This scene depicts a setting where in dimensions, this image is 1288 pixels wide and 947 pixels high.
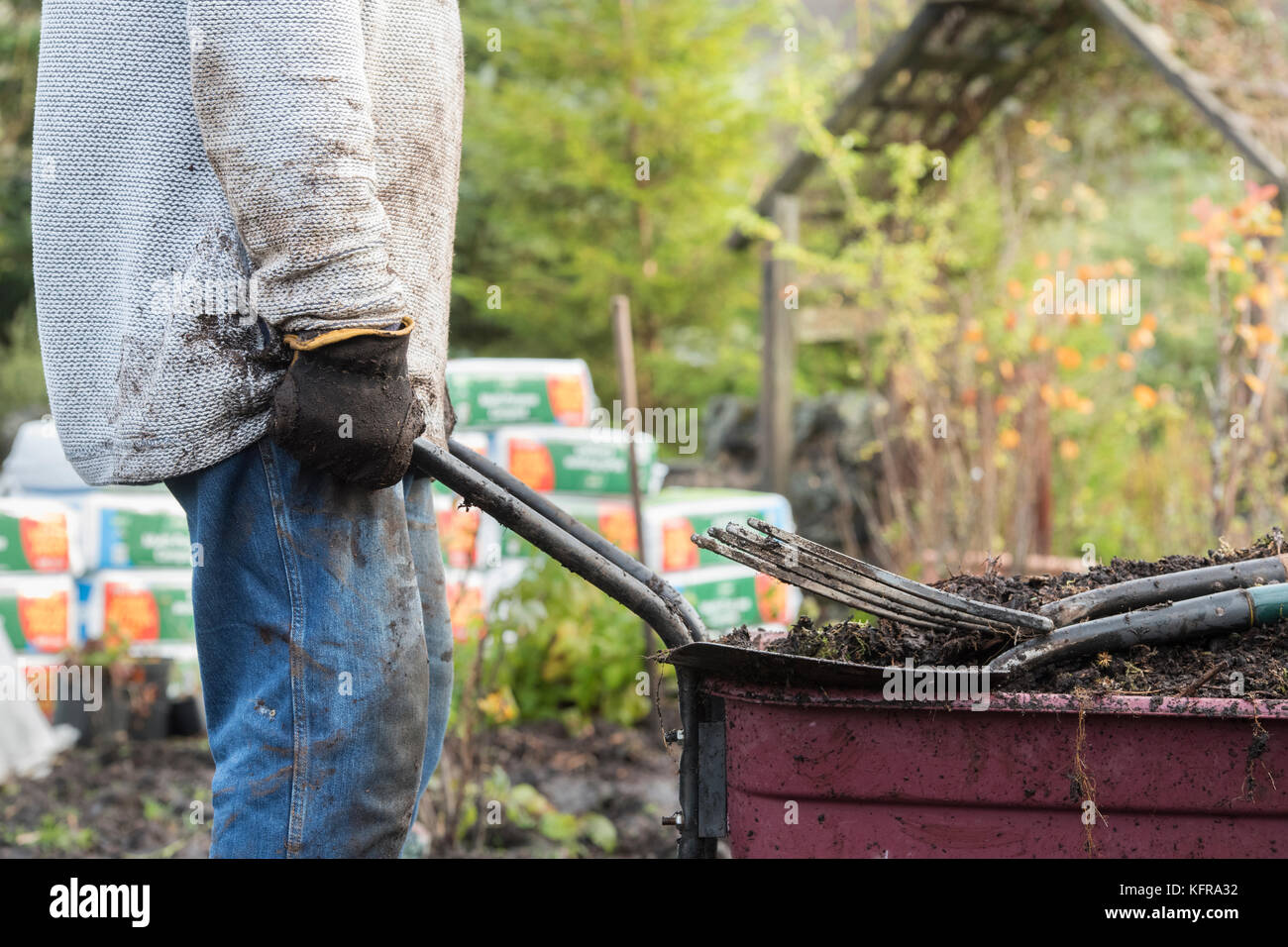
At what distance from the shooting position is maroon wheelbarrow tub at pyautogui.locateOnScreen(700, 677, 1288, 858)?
1405 mm

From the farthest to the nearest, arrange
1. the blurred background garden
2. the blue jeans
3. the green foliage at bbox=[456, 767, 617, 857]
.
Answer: the blurred background garden, the green foliage at bbox=[456, 767, 617, 857], the blue jeans

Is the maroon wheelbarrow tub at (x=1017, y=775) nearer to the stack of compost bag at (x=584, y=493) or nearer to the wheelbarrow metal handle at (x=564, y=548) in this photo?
the wheelbarrow metal handle at (x=564, y=548)

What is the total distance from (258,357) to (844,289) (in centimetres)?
577

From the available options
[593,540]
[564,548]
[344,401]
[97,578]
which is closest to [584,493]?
[97,578]

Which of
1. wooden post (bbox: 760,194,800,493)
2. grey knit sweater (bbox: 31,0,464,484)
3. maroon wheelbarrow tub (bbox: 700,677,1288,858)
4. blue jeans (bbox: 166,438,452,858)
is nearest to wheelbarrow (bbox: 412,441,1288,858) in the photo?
maroon wheelbarrow tub (bbox: 700,677,1288,858)

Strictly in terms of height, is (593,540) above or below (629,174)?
below

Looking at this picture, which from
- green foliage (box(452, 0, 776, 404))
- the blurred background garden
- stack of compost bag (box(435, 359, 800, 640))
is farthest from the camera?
green foliage (box(452, 0, 776, 404))

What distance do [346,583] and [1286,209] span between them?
423 centimetres

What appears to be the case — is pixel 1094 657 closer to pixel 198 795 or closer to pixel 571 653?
pixel 571 653

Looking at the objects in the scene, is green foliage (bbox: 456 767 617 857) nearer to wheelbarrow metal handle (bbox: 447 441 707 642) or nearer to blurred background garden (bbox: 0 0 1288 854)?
blurred background garden (bbox: 0 0 1288 854)

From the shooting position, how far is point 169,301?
5.21ft

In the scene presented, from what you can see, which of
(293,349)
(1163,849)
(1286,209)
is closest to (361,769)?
(293,349)

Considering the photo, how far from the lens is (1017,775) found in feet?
4.74

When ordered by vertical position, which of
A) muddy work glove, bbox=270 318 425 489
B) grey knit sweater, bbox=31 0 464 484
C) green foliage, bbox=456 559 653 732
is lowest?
green foliage, bbox=456 559 653 732
